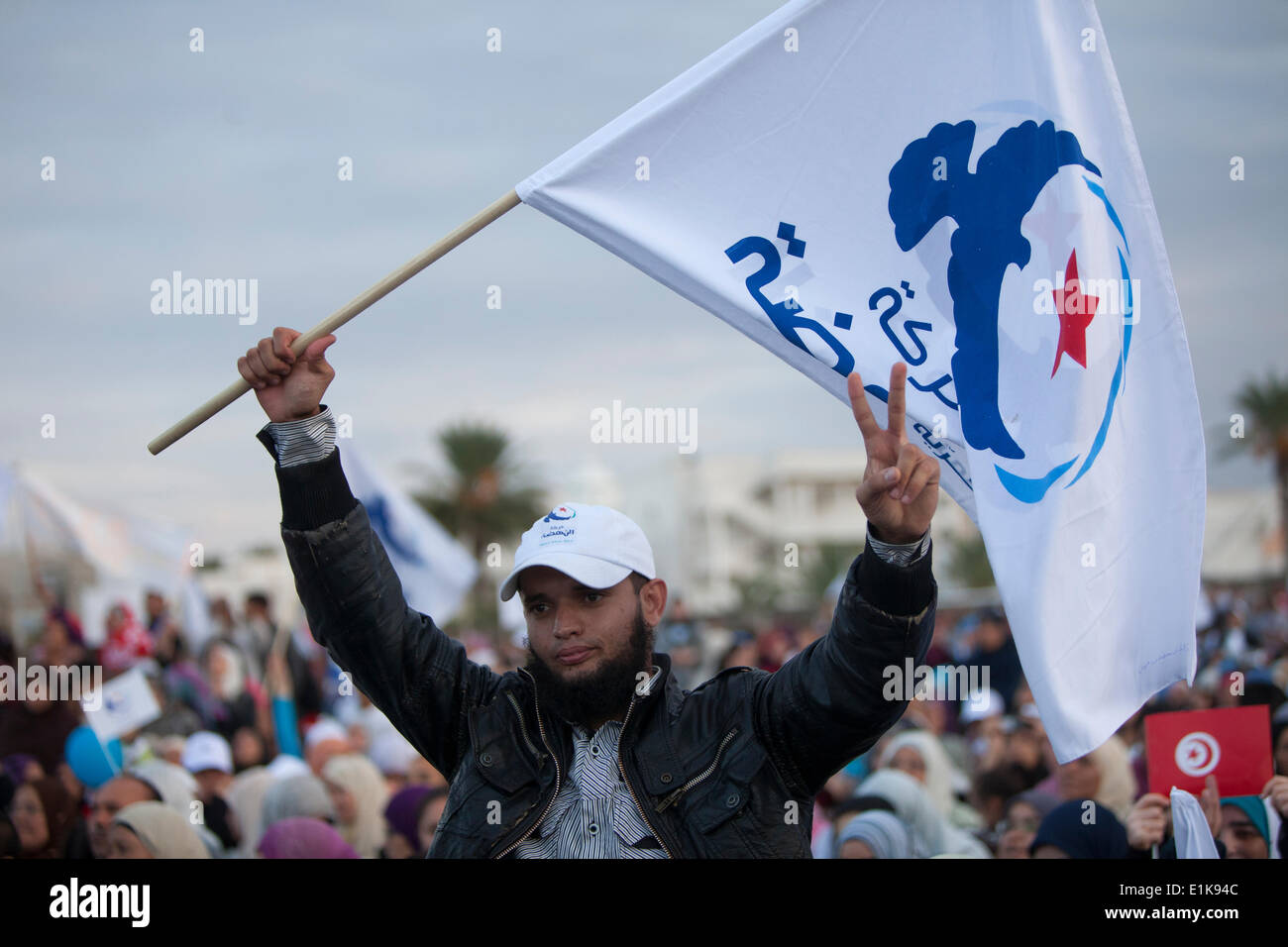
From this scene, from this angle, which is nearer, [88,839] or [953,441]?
[953,441]

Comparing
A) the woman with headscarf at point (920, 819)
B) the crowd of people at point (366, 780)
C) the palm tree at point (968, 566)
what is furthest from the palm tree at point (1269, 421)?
the woman with headscarf at point (920, 819)

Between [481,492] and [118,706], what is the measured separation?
83.9 feet

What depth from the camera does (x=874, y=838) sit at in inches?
203

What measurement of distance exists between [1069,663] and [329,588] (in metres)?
1.61

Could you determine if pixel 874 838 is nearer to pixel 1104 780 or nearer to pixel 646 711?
Answer: pixel 1104 780

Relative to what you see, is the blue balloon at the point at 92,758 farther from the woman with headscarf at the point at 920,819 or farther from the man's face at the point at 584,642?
the man's face at the point at 584,642

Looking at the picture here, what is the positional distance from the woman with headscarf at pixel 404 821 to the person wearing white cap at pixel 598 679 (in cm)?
335

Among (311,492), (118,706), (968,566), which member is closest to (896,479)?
(311,492)

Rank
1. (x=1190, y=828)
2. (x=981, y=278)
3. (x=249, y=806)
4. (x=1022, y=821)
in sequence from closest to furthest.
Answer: (x=981, y=278) → (x=1190, y=828) → (x=1022, y=821) → (x=249, y=806)

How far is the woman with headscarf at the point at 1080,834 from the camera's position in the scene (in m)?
4.36

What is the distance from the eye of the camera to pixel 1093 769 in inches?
243

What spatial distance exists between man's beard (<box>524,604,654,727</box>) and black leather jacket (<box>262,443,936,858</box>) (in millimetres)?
40
